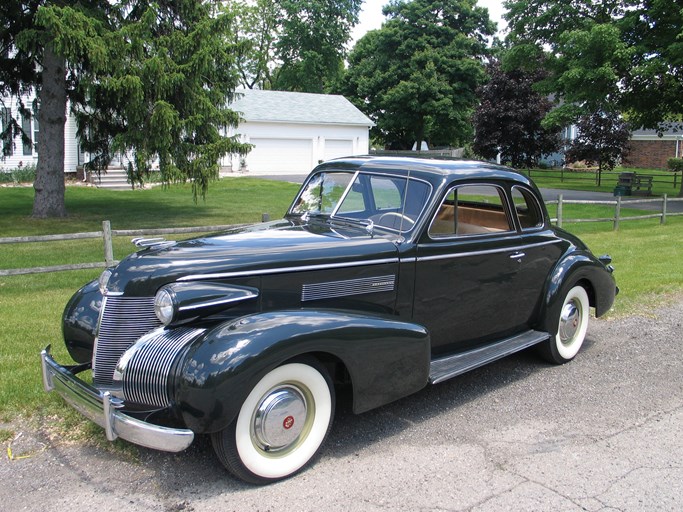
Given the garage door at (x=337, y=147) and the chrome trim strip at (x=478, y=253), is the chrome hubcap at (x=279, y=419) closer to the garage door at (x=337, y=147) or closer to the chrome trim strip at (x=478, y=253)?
the chrome trim strip at (x=478, y=253)

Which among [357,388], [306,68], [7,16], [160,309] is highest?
[306,68]

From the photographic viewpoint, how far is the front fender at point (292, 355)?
10.1ft

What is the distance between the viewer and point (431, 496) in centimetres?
324

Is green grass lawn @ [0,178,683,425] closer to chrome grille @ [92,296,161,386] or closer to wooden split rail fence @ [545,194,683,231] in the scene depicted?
wooden split rail fence @ [545,194,683,231]

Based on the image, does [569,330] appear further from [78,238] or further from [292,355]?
[78,238]

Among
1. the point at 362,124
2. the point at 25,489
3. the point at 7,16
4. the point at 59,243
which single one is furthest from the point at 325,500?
the point at 362,124

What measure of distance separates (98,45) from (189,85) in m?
2.22

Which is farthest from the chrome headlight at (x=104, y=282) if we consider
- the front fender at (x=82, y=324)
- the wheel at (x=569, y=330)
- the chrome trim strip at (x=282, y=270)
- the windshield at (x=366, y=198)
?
the wheel at (x=569, y=330)

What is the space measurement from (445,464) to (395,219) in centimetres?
176

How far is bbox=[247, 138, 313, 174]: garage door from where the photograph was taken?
35.0 metres

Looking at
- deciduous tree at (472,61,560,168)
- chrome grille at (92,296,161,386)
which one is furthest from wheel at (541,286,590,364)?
deciduous tree at (472,61,560,168)

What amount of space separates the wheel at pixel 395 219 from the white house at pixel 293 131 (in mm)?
30013

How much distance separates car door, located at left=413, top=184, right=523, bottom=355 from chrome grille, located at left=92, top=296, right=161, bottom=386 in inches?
71.9

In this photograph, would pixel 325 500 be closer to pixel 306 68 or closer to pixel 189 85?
pixel 189 85
